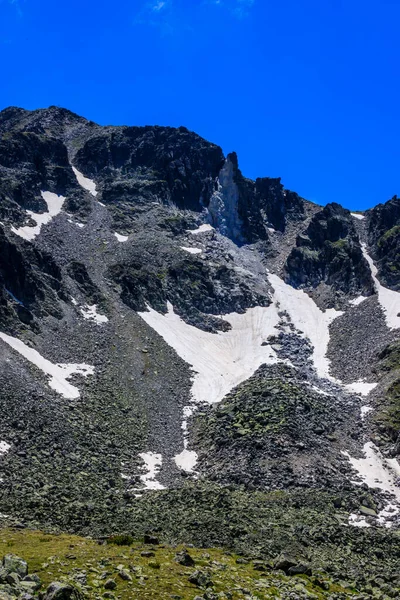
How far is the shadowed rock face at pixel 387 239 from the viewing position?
403ft

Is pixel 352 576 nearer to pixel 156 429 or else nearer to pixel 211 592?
pixel 211 592

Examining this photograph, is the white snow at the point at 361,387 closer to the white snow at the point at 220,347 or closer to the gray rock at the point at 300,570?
the white snow at the point at 220,347

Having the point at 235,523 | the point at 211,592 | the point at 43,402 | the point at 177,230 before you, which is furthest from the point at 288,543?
the point at 177,230

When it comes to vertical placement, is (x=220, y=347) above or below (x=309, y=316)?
below

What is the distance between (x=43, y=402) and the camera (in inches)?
2254

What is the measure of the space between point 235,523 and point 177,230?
330 ft

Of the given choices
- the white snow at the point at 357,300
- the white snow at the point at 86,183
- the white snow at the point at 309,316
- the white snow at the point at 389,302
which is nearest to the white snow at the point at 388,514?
the white snow at the point at 309,316

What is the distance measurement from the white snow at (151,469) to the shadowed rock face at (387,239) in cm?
7969

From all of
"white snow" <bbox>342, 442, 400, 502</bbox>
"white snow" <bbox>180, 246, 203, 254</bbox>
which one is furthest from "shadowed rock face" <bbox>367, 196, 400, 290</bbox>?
"white snow" <bbox>342, 442, 400, 502</bbox>

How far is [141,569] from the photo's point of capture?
23031 mm

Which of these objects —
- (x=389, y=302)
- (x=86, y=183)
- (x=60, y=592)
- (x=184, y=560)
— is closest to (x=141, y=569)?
(x=184, y=560)

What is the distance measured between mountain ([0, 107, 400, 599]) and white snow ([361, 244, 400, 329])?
830 mm

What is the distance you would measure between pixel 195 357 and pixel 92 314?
18569mm

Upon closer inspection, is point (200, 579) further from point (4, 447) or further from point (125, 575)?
point (4, 447)
